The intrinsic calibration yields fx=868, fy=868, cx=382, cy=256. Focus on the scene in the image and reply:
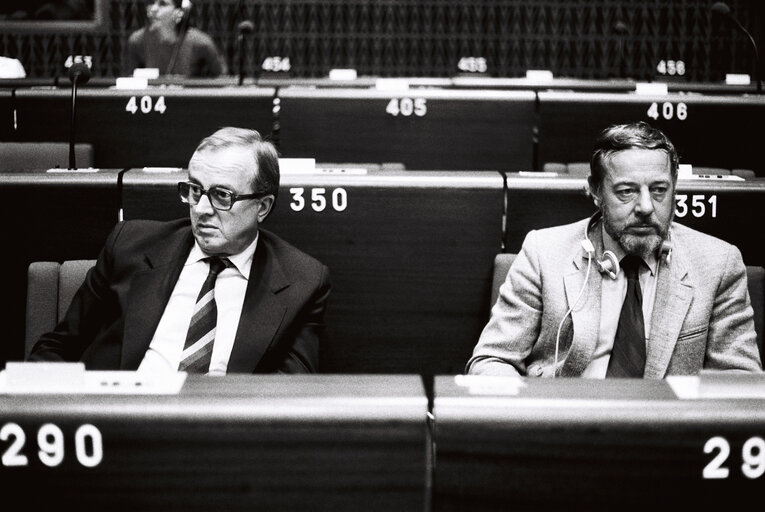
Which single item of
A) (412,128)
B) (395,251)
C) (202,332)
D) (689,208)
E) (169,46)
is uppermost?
(169,46)

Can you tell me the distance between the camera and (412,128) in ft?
11.1

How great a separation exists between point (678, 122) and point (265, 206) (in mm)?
1900

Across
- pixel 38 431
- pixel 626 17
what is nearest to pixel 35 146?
pixel 38 431

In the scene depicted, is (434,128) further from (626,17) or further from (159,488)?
(626,17)

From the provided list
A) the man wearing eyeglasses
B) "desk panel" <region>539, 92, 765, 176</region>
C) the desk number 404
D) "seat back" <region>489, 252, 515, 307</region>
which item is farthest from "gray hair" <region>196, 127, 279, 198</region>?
"desk panel" <region>539, 92, 765, 176</region>

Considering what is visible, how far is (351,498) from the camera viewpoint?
77 cm

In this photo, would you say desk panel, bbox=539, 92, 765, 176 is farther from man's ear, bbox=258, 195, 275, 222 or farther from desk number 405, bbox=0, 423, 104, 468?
desk number 405, bbox=0, 423, 104, 468

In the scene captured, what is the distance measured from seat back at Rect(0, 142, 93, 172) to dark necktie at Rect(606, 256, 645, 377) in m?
2.23

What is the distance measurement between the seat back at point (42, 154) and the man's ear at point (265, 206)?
151 cm

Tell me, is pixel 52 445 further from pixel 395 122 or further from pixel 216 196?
pixel 395 122

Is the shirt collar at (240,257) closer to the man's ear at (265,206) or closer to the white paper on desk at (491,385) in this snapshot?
the man's ear at (265,206)

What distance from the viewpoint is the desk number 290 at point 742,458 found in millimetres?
766

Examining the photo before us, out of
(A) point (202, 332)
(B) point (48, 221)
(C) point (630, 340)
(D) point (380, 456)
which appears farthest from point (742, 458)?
(B) point (48, 221)

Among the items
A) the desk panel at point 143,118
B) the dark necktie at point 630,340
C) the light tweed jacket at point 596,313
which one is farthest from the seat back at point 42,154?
the dark necktie at point 630,340
